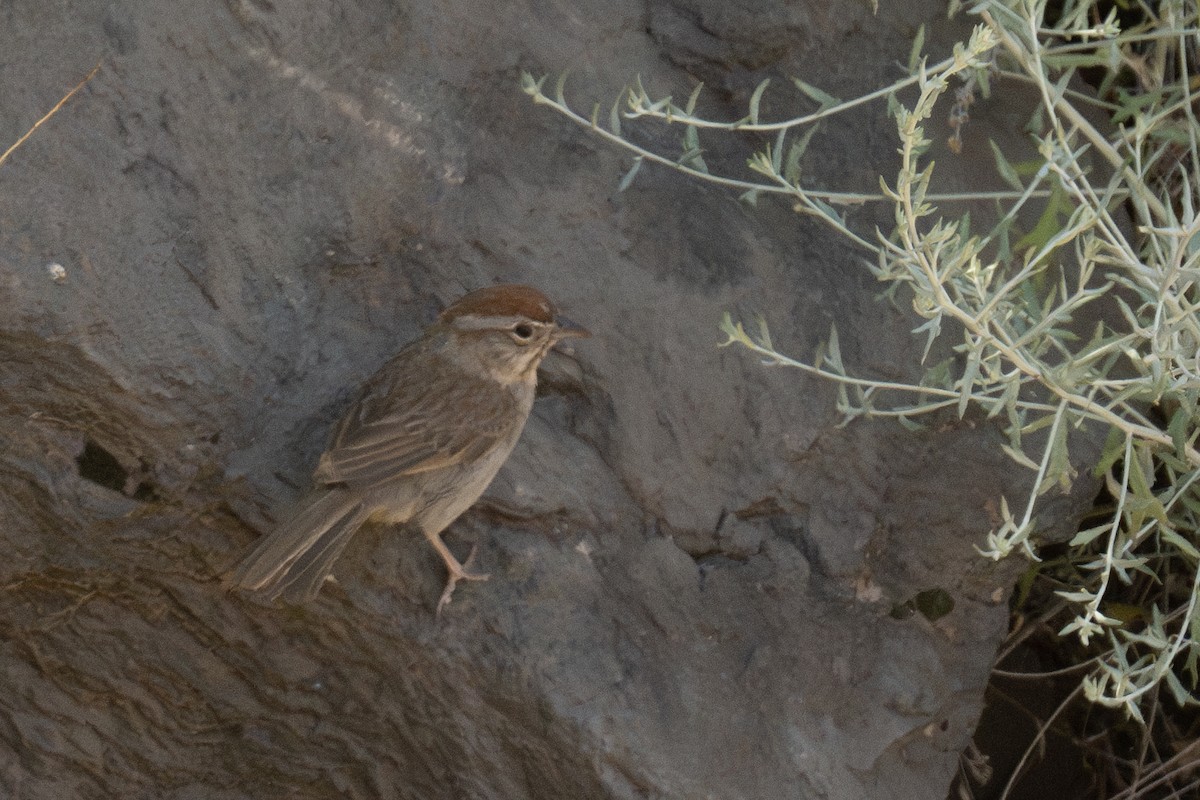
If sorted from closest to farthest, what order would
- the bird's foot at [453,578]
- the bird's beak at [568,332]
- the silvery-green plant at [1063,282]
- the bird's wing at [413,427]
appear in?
1. the silvery-green plant at [1063,282]
2. the bird's wing at [413,427]
3. the bird's foot at [453,578]
4. the bird's beak at [568,332]

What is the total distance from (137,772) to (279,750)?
1.69ft

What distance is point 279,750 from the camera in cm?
448

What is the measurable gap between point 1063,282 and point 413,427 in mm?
1933

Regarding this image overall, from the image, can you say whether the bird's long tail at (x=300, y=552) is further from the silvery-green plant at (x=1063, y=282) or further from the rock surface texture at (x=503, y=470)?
the silvery-green plant at (x=1063, y=282)

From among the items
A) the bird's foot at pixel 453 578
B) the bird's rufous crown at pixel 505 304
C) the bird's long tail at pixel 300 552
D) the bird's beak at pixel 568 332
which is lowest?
the bird's foot at pixel 453 578

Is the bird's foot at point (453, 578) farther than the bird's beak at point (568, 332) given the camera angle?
No

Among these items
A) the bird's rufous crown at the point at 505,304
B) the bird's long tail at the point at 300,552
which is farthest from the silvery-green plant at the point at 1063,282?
the bird's long tail at the point at 300,552

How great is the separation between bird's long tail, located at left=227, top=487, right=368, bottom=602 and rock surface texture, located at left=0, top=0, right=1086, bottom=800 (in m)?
0.25

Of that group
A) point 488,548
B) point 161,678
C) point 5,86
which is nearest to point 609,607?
point 488,548

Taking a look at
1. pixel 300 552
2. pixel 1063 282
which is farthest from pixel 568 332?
pixel 1063 282

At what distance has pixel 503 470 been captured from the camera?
4.33m

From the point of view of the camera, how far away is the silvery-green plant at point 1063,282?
11.7 ft

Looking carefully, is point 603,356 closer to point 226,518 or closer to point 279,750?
point 226,518

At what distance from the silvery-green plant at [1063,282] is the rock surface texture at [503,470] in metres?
0.19
